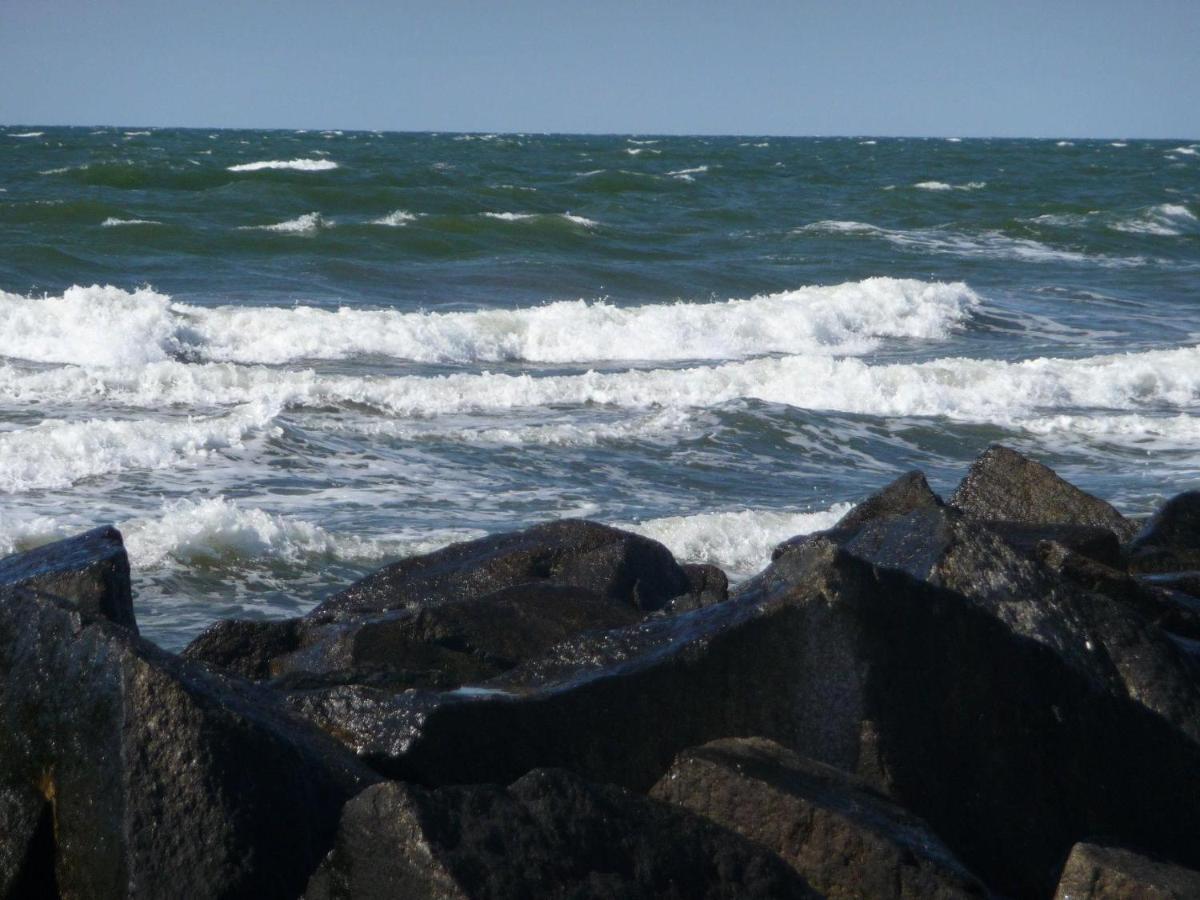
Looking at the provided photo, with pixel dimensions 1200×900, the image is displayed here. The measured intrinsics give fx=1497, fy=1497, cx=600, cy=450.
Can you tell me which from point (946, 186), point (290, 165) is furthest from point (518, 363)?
point (946, 186)

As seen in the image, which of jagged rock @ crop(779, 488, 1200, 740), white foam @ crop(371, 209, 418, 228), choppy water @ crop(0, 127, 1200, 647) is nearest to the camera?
jagged rock @ crop(779, 488, 1200, 740)

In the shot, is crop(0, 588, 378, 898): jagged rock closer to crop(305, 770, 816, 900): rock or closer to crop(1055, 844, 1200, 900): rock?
crop(305, 770, 816, 900): rock

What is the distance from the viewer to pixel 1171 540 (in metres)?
5.57

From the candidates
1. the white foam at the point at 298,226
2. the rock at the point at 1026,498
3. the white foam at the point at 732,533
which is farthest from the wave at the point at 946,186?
the rock at the point at 1026,498

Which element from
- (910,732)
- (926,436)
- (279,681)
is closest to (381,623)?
(279,681)

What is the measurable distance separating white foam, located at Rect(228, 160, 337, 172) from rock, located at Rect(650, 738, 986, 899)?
116 ft

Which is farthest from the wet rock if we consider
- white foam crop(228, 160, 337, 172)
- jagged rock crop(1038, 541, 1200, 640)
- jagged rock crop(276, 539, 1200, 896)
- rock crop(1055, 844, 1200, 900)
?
white foam crop(228, 160, 337, 172)

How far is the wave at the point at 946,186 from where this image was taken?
39.4m

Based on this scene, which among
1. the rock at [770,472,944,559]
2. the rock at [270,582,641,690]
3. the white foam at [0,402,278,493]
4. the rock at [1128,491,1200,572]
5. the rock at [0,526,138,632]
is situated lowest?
the white foam at [0,402,278,493]

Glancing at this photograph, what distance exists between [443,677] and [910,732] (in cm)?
122

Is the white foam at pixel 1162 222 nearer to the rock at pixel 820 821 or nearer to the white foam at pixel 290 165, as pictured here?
the white foam at pixel 290 165

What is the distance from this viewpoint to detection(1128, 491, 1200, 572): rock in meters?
5.35

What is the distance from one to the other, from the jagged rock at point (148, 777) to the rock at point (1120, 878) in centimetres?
134

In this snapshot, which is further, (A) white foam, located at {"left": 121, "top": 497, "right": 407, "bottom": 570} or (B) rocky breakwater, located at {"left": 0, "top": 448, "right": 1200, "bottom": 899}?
(A) white foam, located at {"left": 121, "top": 497, "right": 407, "bottom": 570}
